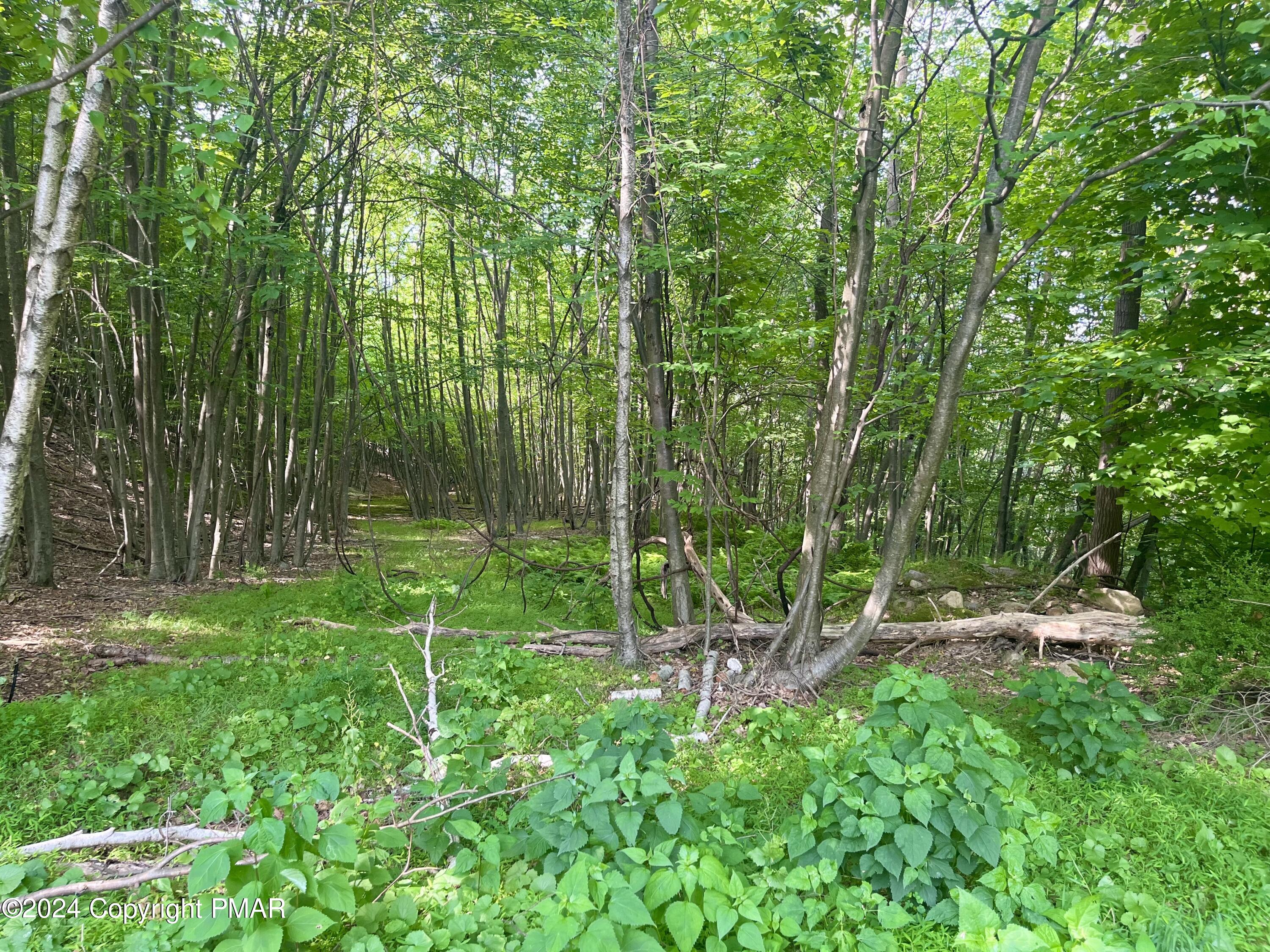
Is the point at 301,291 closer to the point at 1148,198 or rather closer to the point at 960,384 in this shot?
the point at 960,384

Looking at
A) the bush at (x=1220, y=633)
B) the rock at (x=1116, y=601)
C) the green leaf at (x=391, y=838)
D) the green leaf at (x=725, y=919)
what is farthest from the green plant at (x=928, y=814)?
the rock at (x=1116, y=601)

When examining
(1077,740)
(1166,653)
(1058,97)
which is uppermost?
(1058,97)

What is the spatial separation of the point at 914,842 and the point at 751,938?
782 mm

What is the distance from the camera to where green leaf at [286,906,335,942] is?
186 centimetres

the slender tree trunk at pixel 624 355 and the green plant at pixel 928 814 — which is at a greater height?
the slender tree trunk at pixel 624 355

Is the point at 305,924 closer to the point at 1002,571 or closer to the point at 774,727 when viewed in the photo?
the point at 774,727

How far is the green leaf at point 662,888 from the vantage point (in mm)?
2061

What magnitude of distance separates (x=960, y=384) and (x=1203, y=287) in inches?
93.6

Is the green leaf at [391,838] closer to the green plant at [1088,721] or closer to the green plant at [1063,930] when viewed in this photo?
the green plant at [1063,930]

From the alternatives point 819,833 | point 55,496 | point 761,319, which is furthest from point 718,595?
point 55,496

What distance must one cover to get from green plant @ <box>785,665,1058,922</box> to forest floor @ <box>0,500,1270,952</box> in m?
0.25

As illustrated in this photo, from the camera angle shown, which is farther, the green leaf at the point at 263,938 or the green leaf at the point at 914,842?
the green leaf at the point at 914,842

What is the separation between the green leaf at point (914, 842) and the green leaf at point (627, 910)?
1009 millimetres

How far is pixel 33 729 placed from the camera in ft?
11.5
